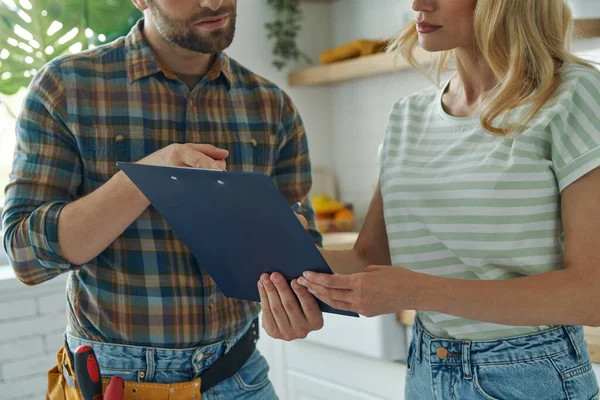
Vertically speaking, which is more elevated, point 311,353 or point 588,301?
point 588,301

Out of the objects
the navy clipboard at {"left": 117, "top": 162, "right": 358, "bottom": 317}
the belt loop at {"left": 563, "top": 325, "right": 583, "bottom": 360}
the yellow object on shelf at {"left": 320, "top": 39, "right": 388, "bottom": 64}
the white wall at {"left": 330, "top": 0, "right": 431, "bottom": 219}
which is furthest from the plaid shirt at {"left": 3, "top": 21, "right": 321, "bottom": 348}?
the white wall at {"left": 330, "top": 0, "right": 431, "bottom": 219}

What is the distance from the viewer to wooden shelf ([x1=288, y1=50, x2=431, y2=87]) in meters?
2.74

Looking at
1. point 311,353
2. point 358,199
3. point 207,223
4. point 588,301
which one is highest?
point 207,223

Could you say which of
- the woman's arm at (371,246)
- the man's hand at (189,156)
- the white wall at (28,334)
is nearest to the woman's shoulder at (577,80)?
the woman's arm at (371,246)

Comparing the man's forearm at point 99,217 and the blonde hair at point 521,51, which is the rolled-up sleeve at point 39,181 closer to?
the man's forearm at point 99,217

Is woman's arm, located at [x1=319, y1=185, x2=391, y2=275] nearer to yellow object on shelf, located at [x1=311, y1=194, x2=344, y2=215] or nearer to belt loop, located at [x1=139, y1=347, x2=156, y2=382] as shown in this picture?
belt loop, located at [x1=139, y1=347, x2=156, y2=382]

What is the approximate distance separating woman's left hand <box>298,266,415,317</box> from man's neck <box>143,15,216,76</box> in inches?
20.9

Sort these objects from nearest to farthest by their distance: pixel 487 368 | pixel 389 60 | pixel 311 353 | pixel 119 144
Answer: pixel 487 368, pixel 119 144, pixel 311 353, pixel 389 60

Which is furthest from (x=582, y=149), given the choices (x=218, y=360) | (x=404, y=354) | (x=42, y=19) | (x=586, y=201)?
(x=42, y=19)

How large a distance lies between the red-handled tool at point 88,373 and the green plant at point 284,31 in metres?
2.10

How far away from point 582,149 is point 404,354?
50.0 inches

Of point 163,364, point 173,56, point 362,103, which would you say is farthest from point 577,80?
point 362,103

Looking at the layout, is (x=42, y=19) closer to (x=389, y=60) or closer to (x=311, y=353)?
(x=389, y=60)

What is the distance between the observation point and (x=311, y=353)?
253 centimetres
